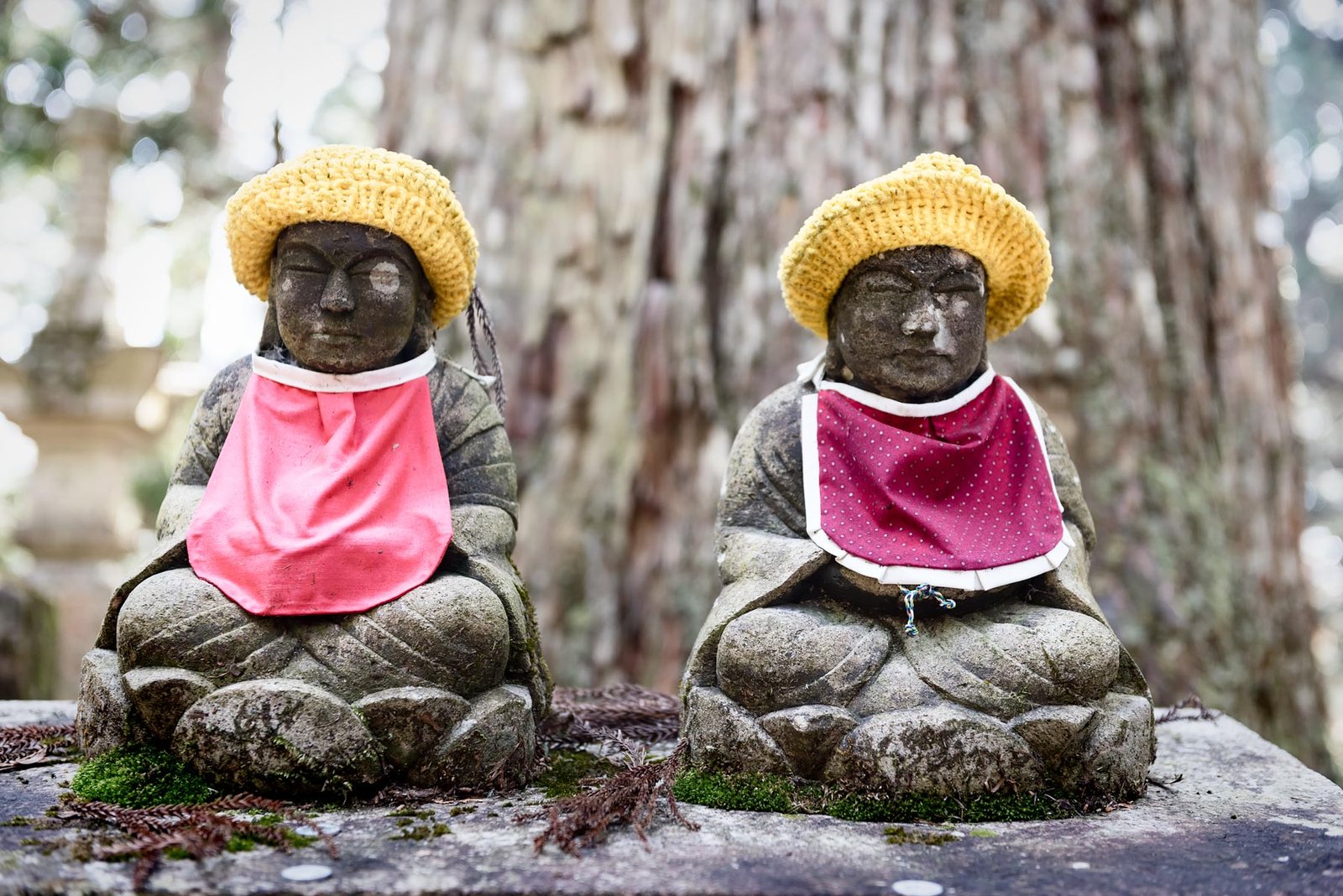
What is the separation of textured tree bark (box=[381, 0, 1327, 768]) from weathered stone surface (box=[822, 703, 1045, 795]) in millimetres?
2289

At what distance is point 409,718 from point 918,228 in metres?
1.53

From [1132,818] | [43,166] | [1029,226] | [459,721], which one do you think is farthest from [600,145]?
[43,166]

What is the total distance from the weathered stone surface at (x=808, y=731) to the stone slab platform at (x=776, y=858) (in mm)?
127

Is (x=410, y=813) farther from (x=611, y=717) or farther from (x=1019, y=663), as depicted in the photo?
(x=1019, y=663)

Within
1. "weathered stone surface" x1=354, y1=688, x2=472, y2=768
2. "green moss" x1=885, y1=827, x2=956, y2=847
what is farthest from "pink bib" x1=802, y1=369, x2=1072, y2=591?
"weathered stone surface" x1=354, y1=688, x2=472, y2=768

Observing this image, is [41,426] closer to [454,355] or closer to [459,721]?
[454,355]

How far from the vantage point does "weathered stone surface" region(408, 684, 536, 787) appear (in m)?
2.45

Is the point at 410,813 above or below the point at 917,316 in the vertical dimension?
below

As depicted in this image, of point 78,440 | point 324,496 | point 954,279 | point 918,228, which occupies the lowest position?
point 324,496

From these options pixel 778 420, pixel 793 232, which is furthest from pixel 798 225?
pixel 778 420

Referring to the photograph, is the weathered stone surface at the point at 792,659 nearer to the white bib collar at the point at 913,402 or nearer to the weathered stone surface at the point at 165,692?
the white bib collar at the point at 913,402

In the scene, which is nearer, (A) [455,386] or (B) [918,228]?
(B) [918,228]

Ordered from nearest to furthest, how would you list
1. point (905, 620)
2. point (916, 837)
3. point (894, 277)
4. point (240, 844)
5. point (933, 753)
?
1. point (240, 844)
2. point (916, 837)
3. point (933, 753)
4. point (905, 620)
5. point (894, 277)

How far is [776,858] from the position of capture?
83.4 inches
